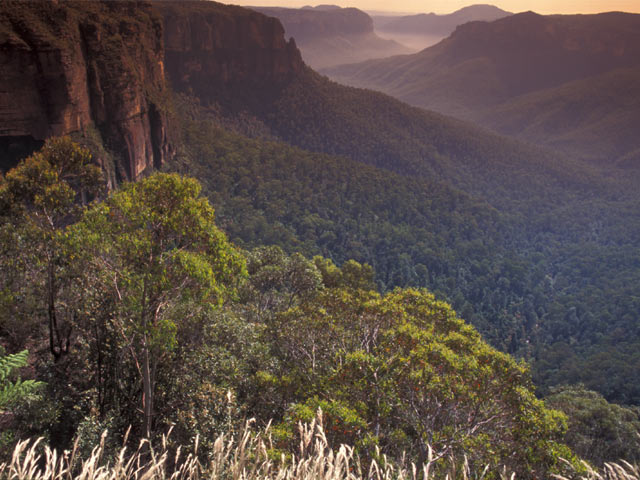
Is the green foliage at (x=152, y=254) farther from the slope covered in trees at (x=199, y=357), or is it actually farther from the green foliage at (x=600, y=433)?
the green foliage at (x=600, y=433)

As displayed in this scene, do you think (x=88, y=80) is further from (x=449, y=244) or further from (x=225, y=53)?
(x=225, y=53)

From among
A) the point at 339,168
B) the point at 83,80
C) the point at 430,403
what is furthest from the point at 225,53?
the point at 430,403

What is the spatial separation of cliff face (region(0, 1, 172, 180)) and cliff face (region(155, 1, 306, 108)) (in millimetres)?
36228

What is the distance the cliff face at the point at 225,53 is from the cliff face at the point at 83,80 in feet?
119

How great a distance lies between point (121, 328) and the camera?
823 centimetres

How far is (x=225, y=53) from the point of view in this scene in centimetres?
8831

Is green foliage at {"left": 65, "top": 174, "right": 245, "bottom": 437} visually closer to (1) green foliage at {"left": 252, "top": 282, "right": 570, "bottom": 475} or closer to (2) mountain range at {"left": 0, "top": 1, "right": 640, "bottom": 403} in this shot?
(1) green foliage at {"left": 252, "top": 282, "right": 570, "bottom": 475}

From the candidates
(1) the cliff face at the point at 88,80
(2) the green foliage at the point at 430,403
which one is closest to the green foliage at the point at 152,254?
(2) the green foliage at the point at 430,403

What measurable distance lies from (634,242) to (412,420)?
77.4m

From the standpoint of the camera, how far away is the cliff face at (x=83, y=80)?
2230cm

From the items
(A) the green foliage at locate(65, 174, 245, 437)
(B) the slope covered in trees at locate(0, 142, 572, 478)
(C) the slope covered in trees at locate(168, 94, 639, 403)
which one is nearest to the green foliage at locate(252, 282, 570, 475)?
(B) the slope covered in trees at locate(0, 142, 572, 478)

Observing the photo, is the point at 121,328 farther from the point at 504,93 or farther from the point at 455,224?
the point at 504,93

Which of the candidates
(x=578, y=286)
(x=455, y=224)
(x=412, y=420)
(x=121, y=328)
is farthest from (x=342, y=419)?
(x=578, y=286)

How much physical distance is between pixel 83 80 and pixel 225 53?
225 feet
